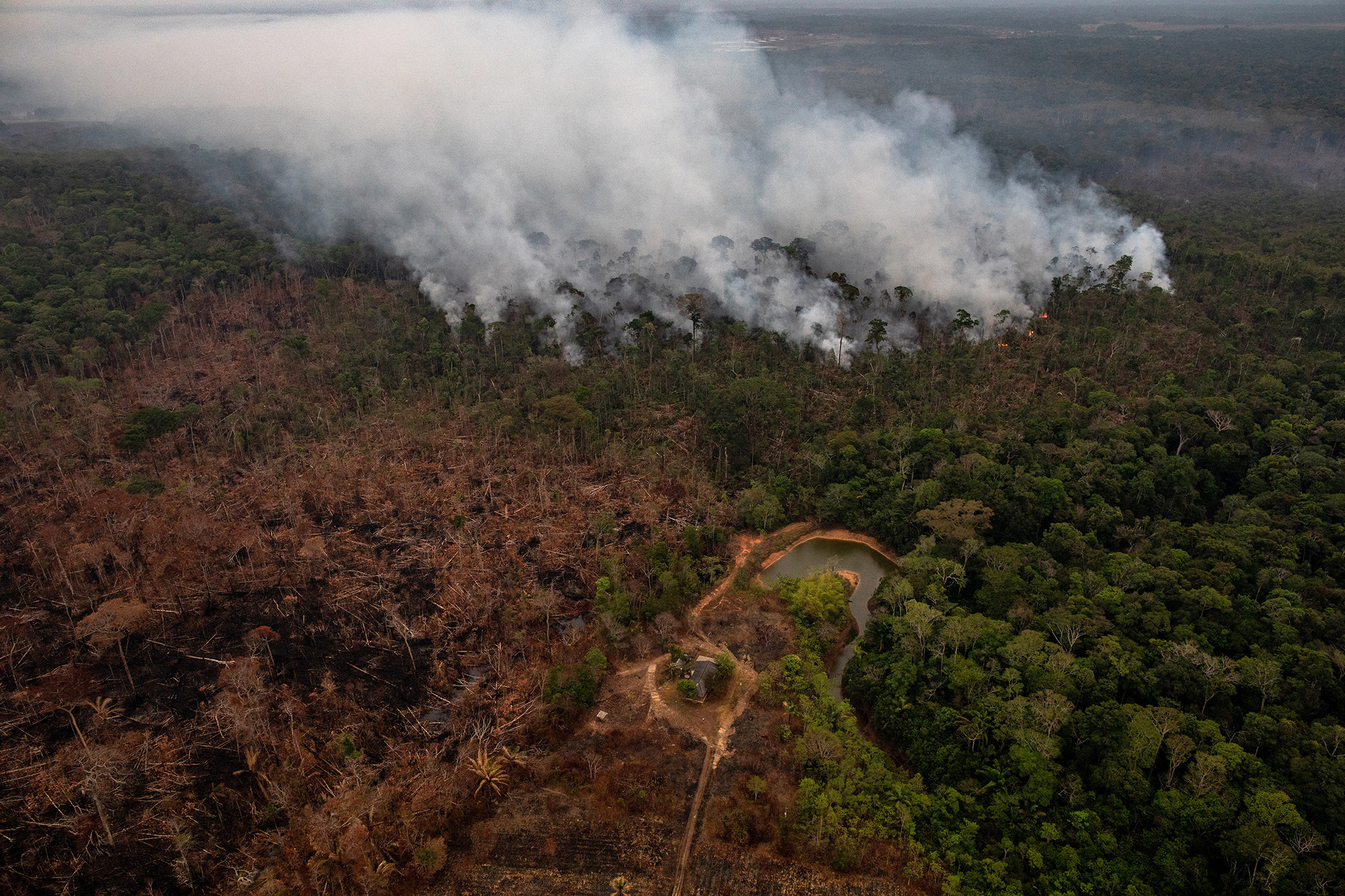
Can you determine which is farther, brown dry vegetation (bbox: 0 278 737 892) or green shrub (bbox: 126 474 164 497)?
green shrub (bbox: 126 474 164 497)

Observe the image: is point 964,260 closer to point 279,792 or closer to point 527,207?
point 527,207

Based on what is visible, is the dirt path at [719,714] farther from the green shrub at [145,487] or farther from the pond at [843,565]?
the green shrub at [145,487]

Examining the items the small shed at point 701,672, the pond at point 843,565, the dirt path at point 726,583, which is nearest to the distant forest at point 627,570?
the dirt path at point 726,583

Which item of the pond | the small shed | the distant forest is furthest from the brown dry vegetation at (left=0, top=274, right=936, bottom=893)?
the pond

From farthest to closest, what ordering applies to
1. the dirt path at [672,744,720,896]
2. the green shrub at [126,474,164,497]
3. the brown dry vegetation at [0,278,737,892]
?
the green shrub at [126,474,164,497] → the brown dry vegetation at [0,278,737,892] → the dirt path at [672,744,720,896]

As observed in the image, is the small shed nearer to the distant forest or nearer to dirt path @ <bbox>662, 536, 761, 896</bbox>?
dirt path @ <bbox>662, 536, 761, 896</bbox>

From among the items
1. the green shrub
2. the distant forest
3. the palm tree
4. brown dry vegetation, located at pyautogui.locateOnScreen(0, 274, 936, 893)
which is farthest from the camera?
the green shrub

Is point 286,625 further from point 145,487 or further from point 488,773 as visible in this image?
point 145,487
